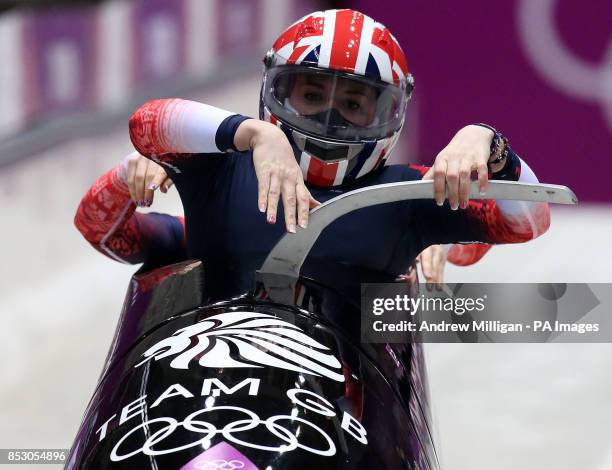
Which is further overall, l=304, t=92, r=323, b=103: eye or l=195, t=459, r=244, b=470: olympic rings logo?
l=304, t=92, r=323, b=103: eye

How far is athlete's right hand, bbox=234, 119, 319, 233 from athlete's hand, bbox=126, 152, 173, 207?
59 centimetres

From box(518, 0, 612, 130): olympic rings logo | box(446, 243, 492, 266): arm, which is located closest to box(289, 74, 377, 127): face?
box(446, 243, 492, 266): arm

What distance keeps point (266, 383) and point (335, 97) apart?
0.88 m

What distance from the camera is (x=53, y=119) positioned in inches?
207

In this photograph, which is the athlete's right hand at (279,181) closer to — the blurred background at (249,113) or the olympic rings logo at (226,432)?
the olympic rings logo at (226,432)

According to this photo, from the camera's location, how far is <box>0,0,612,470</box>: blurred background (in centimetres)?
348

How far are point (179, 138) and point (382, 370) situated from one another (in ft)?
2.10

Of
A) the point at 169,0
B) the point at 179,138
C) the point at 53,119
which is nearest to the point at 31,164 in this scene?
the point at 53,119

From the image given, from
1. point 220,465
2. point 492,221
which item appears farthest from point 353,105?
point 220,465

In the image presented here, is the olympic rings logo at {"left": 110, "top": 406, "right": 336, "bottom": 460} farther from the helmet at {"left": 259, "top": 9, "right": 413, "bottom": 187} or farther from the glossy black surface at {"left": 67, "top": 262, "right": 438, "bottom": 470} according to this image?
the helmet at {"left": 259, "top": 9, "right": 413, "bottom": 187}

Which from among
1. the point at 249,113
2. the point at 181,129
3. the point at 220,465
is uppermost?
the point at 249,113

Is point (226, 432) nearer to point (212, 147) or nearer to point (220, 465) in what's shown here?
point (220, 465)

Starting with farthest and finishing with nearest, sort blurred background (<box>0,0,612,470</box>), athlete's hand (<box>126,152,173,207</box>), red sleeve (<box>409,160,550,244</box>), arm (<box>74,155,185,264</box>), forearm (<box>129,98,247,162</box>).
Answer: blurred background (<box>0,0,612,470</box>) → arm (<box>74,155,185,264</box>) → athlete's hand (<box>126,152,173,207</box>) → red sleeve (<box>409,160,550,244</box>) → forearm (<box>129,98,247,162</box>)

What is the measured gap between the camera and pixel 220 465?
5.33 ft
